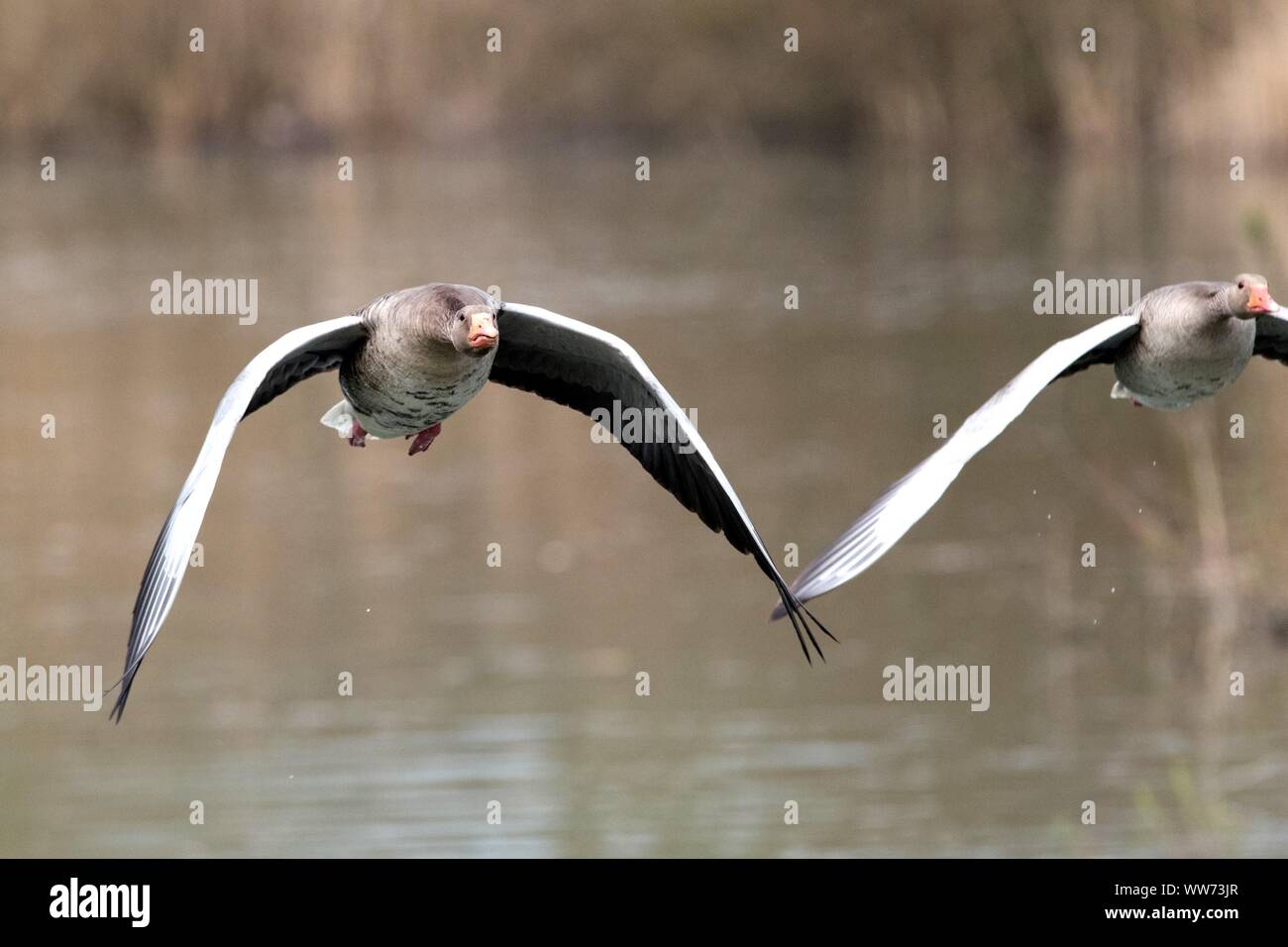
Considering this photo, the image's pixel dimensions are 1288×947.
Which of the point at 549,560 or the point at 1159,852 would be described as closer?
the point at 1159,852

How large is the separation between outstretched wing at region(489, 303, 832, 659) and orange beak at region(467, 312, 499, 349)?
0.52m

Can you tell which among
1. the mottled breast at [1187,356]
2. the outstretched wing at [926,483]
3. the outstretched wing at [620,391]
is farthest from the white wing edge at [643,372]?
the mottled breast at [1187,356]

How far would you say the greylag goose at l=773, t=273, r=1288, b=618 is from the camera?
27.5ft

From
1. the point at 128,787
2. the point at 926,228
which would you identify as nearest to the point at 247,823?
the point at 128,787

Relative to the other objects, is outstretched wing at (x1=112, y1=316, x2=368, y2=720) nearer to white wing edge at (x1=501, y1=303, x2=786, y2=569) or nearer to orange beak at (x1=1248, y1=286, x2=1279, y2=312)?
white wing edge at (x1=501, y1=303, x2=786, y2=569)

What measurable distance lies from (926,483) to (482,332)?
6.24 ft

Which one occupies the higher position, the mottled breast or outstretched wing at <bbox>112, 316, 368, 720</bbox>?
the mottled breast

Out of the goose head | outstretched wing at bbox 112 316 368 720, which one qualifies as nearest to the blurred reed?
the goose head

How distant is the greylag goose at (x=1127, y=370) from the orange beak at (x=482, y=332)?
1.54 metres

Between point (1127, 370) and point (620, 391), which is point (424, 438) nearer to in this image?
point (620, 391)

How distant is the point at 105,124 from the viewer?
4641 cm

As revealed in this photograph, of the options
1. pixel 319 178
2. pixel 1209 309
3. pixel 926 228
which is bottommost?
pixel 1209 309
